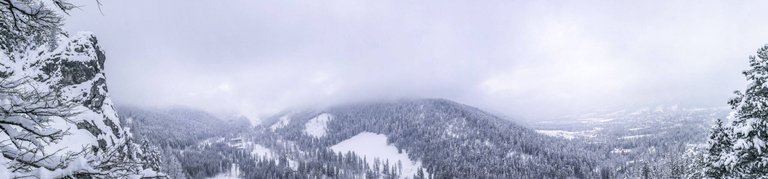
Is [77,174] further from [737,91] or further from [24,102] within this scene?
[737,91]

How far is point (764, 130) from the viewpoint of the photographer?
1445 centimetres

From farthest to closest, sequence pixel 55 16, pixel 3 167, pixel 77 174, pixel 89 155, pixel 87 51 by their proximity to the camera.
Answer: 1. pixel 87 51
2. pixel 55 16
3. pixel 89 155
4. pixel 77 174
5. pixel 3 167

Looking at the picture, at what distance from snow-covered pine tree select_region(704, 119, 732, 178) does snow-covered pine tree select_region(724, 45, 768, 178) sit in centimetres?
66

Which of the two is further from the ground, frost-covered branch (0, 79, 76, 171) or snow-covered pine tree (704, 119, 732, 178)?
frost-covered branch (0, 79, 76, 171)

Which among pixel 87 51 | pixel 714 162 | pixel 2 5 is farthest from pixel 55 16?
pixel 87 51

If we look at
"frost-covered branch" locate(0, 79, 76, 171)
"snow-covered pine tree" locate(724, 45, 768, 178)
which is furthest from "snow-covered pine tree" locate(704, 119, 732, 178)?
"frost-covered branch" locate(0, 79, 76, 171)

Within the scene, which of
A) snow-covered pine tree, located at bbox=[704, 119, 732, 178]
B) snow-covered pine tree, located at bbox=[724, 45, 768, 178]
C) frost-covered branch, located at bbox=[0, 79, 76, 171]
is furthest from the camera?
snow-covered pine tree, located at bbox=[704, 119, 732, 178]

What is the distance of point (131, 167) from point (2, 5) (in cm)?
265

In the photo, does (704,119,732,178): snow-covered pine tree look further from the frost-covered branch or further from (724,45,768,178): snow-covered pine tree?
the frost-covered branch

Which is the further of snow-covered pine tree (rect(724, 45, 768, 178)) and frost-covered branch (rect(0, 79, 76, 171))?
snow-covered pine tree (rect(724, 45, 768, 178))

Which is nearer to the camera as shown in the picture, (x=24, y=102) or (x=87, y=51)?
(x=24, y=102)

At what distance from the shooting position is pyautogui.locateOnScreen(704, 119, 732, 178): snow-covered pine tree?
16.1 metres

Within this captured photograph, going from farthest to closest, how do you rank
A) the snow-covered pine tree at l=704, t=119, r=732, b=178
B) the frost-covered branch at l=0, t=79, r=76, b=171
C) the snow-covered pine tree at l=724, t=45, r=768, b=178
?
the snow-covered pine tree at l=704, t=119, r=732, b=178 < the snow-covered pine tree at l=724, t=45, r=768, b=178 < the frost-covered branch at l=0, t=79, r=76, b=171

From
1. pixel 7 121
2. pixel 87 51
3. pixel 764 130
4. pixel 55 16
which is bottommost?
pixel 764 130
